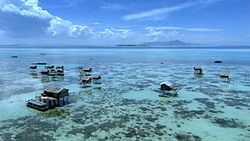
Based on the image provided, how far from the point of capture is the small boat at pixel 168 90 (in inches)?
1417

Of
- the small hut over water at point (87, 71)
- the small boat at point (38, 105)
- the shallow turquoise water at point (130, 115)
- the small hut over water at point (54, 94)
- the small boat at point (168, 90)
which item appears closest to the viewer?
the shallow turquoise water at point (130, 115)

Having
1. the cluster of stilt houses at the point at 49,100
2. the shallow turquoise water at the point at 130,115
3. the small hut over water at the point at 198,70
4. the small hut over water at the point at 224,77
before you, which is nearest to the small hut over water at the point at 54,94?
the cluster of stilt houses at the point at 49,100

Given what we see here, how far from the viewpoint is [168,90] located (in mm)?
36188

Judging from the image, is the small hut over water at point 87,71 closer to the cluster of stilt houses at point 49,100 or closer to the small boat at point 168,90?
the small boat at point 168,90

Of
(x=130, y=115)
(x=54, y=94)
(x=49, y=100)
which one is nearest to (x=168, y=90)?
(x=130, y=115)

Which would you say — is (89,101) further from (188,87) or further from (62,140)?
(188,87)

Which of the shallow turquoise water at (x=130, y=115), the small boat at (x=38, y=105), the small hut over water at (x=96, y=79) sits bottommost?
the shallow turquoise water at (x=130, y=115)

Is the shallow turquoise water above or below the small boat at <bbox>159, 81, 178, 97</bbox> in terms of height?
below

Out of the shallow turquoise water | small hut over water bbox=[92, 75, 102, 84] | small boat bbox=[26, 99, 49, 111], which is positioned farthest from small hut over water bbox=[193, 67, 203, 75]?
small boat bbox=[26, 99, 49, 111]

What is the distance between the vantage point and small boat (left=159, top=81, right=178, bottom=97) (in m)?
36.0

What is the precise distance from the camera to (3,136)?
2147cm

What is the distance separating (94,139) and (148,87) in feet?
73.3

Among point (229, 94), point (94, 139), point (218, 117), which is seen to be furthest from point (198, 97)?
point (94, 139)

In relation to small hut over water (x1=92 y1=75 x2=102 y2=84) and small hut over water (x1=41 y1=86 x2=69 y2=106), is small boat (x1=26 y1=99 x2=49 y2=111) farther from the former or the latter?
small hut over water (x1=92 y1=75 x2=102 y2=84)
